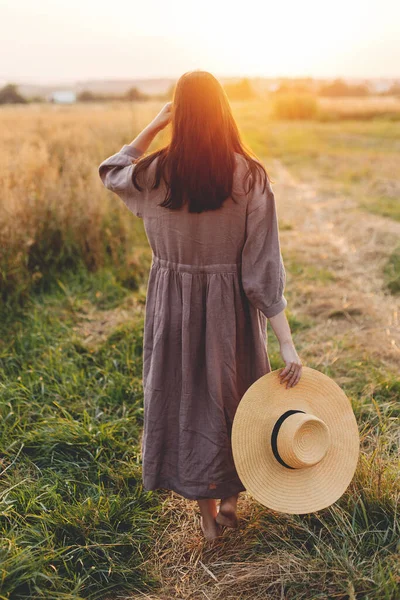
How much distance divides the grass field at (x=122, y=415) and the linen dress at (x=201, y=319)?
0.29 meters

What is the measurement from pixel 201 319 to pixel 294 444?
1.82ft

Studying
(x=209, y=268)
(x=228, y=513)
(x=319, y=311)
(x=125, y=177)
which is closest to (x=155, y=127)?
(x=125, y=177)

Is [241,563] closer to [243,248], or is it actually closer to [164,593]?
[164,593]

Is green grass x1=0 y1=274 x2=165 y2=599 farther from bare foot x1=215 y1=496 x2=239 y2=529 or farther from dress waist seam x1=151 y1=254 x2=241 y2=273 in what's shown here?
dress waist seam x1=151 y1=254 x2=241 y2=273

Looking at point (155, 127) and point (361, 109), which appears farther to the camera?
point (361, 109)

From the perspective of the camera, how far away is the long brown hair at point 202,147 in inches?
69.2

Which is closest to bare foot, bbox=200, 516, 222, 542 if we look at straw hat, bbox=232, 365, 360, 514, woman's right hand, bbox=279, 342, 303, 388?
straw hat, bbox=232, 365, 360, 514

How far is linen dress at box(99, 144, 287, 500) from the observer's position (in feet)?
6.27

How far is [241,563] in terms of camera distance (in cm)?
206

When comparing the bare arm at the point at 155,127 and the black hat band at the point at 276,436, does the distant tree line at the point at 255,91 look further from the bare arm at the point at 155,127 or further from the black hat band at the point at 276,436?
the black hat band at the point at 276,436

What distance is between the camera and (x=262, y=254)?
192cm

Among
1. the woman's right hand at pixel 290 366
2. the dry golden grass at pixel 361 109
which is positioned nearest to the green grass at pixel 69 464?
the woman's right hand at pixel 290 366

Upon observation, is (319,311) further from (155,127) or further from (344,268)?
(155,127)

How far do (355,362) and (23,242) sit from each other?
278cm
